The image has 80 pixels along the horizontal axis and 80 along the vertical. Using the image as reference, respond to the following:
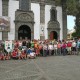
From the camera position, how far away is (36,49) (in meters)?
26.4

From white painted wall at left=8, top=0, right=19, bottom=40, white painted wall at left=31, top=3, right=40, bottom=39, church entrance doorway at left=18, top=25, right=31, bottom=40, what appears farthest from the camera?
church entrance doorway at left=18, top=25, right=31, bottom=40

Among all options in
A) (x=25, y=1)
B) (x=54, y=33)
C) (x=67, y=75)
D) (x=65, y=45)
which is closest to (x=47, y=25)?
(x=54, y=33)

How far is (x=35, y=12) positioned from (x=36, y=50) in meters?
11.7

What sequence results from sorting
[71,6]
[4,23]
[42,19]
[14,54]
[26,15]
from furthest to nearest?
[42,19] → [26,15] → [71,6] → [4,23] → [14,54]

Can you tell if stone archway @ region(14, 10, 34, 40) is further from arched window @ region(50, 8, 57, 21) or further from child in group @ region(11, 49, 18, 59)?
child in group @ region(11, 49, 18, 59)

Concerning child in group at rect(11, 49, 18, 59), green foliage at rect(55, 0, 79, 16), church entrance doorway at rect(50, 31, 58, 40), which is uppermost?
green foliage at rect(55, 0, 79, 16)

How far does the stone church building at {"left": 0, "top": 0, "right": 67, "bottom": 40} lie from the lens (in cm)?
3497

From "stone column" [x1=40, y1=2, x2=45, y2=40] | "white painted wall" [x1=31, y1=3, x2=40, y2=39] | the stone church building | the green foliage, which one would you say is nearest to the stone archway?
the stone church building

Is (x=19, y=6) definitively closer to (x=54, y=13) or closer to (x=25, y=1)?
(x=25, y=1)

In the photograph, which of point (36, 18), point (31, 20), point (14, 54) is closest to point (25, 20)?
point (31, 20)

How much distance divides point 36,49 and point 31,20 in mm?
10981

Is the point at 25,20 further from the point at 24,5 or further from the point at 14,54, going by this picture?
the point at 14,54

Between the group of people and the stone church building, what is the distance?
7.69m

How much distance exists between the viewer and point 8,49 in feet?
79.5
